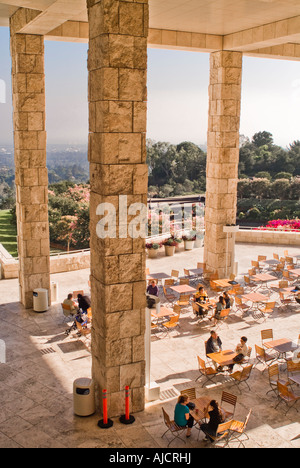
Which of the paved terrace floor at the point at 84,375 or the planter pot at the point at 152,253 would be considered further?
the planter pot at the point at 152,253

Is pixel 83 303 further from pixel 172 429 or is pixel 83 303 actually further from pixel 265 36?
pixel 265 36

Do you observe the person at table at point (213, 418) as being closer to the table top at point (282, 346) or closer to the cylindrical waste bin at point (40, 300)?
the table top at point (282, 346)

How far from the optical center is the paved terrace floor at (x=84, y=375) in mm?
8047

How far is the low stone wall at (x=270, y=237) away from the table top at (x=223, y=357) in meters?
13.3

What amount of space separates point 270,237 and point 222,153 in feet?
25.8

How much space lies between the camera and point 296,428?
27.7 feet

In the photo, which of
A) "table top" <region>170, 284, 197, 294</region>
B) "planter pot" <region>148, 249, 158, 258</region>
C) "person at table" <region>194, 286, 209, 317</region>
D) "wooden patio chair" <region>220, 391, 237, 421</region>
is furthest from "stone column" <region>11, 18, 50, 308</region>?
"wooden patio chair" <region>220, 391, 237, 421</region>

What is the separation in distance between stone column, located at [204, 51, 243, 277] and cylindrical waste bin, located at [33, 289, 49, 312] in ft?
20.5

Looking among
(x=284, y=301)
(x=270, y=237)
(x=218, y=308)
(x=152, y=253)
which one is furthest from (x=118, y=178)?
(x=270, y=237)

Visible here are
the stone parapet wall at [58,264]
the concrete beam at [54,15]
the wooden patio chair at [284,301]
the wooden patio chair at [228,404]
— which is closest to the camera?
the wooden patio chair at [228,404]

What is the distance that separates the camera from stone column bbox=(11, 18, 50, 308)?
13.1 m

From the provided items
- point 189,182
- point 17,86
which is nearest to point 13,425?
point 17,86

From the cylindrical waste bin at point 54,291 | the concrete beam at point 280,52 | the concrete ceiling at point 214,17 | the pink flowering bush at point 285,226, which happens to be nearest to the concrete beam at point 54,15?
the concrete ceiling at point 214,17
